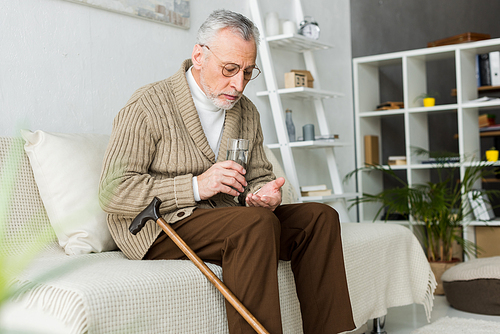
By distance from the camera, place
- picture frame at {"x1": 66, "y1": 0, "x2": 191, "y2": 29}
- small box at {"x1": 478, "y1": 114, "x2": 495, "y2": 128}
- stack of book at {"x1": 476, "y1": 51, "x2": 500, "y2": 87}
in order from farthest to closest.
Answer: small box at {"x1": 478, "y1": 114, "x2": 495, "y2": 128}, stack of book at {"x1": 476, "y1": 51, "x2": 500, "y2": 87}, picture frame at {"x1": 66, "y1": 0, "x2": 191, "y2": 29}

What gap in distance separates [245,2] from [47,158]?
1836mm

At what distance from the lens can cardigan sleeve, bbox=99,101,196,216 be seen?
1443 millimetres

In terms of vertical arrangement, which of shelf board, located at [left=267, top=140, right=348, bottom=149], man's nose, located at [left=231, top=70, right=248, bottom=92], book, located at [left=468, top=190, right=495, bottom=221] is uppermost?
man's nose, located at [left=231, top=70, right=248, bottom=92]

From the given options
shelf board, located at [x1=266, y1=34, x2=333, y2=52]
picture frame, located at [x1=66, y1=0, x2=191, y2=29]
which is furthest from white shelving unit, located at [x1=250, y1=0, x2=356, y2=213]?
picture frame, located at [x1=66, y1=0, x2=191, y2=29]

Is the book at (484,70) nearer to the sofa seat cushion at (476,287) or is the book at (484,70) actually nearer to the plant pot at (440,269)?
the plant pot at (440,269)

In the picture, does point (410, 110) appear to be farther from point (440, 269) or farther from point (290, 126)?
point (440, 269)

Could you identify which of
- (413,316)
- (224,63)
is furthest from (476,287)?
(224,63)

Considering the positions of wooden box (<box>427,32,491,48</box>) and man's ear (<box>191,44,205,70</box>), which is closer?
man's ear (<box>191,44,205,70</box>)

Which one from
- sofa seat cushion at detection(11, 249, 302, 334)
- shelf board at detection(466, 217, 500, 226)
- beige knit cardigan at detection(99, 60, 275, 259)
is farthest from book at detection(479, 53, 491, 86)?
sofa seat cushion at detection(11, 249, 302, 334)

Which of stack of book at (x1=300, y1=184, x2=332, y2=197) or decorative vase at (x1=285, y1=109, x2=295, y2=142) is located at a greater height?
decorative vase at (x1=285, y1=109, x2=295, y2=142)

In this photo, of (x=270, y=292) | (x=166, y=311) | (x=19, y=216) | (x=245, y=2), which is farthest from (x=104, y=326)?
(x=245, y=2)

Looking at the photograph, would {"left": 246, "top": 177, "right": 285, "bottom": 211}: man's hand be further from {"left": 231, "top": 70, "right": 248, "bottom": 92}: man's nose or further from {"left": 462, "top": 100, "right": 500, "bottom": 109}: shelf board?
{"left": 462, "top": 100, "right": 500, "bottom": 109}: shelf board

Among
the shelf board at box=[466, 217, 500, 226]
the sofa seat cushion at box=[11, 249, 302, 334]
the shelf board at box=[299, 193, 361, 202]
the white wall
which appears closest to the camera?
the sofa seat cushion at box=[11, 249, 302, 334]

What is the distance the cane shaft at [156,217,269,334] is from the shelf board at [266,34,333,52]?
191cm
